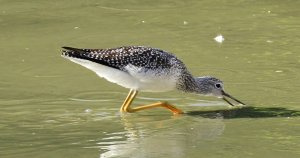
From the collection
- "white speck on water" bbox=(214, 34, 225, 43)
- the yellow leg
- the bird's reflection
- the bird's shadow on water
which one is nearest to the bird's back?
the yellow leg

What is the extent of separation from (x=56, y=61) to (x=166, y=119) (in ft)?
11.9

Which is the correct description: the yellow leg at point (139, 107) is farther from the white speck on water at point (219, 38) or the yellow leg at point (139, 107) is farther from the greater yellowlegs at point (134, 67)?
the white speck on water at point (219, 38)

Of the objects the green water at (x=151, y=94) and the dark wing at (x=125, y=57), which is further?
the dark wing at (x=125, y=57)

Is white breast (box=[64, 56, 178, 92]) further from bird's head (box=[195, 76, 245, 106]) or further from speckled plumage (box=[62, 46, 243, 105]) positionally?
bird's head (box=[195, 76, 245, 106])

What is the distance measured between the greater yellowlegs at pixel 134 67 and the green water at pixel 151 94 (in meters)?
0.38

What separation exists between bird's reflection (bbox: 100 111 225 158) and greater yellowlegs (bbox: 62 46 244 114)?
33 cm

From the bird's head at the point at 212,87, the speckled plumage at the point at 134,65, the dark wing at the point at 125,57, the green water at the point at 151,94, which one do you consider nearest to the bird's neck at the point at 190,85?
the bird's head at the point at 212,87

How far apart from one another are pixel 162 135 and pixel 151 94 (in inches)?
96.7

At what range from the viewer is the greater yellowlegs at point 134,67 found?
10.3 meters

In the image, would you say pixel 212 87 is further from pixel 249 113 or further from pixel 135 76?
pixel 135 76

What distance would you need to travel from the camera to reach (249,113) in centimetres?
1030

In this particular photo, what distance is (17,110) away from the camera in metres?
10.6

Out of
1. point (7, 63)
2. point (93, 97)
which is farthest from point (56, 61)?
point (93, 97)

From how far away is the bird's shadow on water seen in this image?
33.0 feet
